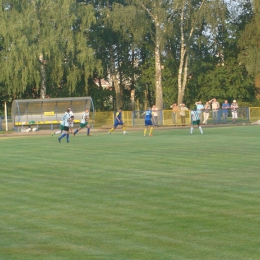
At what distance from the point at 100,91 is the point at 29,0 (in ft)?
42.5

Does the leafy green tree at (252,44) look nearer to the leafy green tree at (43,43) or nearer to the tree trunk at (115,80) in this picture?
the tree trunk at (115,80)

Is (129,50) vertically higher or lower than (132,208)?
higher

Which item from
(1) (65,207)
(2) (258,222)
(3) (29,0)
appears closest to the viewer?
(2) (258,222)

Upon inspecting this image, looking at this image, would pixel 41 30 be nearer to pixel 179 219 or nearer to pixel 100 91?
pixel 100 91

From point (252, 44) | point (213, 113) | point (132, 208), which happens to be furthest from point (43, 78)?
point (132, 208)

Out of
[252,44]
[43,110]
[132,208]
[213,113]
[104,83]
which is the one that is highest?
[252,44]

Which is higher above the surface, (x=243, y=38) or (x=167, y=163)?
(x=243, y=38)

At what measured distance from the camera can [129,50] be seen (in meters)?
69.8

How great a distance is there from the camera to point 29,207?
12.8 meters

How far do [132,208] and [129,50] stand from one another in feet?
191

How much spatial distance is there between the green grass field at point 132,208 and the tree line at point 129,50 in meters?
36.6

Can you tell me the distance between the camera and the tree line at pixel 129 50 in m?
57.9

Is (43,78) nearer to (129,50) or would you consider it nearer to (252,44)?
(129,50)

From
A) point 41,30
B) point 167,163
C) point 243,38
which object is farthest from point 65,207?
point 243,38
